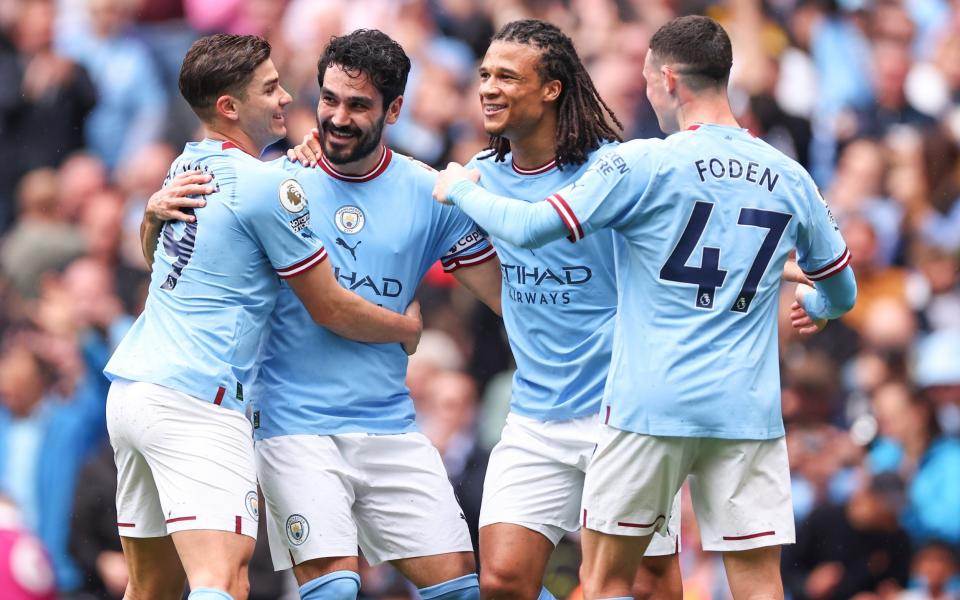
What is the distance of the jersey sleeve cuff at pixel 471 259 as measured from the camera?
6.77 metres

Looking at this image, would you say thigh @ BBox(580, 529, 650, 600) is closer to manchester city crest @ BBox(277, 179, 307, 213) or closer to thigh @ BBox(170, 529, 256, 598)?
thigh @ BBox(170, 529, 256, 598)

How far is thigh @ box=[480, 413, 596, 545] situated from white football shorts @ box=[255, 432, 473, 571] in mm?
190

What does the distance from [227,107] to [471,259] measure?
121cm

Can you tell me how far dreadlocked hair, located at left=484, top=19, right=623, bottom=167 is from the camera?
6.57 m

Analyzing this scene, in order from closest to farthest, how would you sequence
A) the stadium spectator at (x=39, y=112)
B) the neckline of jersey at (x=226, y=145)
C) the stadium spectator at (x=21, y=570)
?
1. the neckline of jersey at (x=226, y=145)
2. the stadium spectator at (x=21, y=570)
3. the stadium spectator at (x=39, y=112)

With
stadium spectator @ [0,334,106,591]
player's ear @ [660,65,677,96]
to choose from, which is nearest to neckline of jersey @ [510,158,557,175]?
player's ear @ [660,65,677,96]

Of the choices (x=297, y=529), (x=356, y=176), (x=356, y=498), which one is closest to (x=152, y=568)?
(x=297, y=529)

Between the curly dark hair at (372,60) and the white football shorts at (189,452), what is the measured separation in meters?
1.40

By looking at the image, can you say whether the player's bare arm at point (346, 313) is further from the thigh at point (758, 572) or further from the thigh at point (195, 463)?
the thigh at point (758, 572)

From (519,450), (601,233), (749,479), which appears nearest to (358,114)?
(601,233)

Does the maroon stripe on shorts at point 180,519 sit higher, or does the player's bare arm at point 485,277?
the player's bare arm at point 485,277

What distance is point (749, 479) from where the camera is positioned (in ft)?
19.2

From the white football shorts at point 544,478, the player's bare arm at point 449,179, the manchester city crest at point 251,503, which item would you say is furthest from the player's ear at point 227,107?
the white football shorts at point 544,478

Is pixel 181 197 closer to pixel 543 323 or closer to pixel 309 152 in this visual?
pixel 309 152
